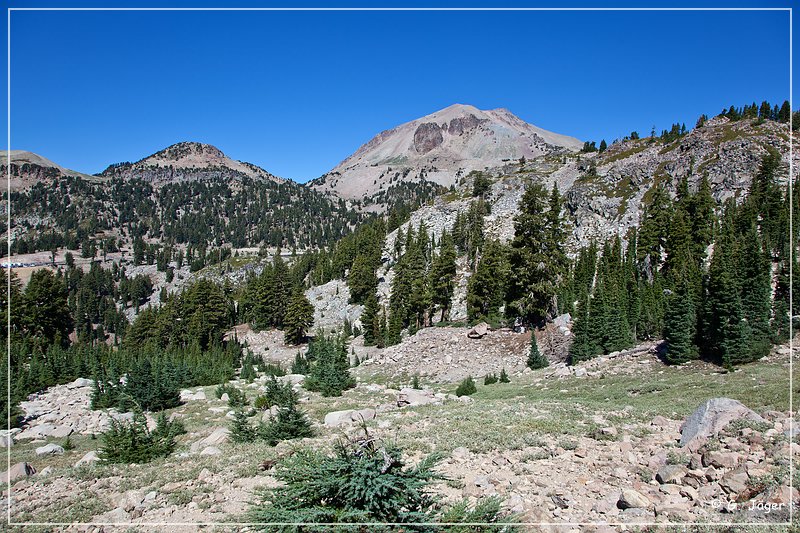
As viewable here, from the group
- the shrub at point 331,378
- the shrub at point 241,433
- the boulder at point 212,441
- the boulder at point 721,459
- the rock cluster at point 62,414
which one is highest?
the boulder at point 721,459

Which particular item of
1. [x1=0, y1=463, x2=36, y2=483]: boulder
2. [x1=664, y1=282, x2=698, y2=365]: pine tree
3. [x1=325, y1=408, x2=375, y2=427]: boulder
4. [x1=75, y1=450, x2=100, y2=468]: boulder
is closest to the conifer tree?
[x1=664, y1=282, x2=698, y2=365]: pine tree

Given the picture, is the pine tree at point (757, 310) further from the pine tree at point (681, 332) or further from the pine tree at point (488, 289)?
the pine tree at point (488, 289)

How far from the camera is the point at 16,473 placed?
1295 cm

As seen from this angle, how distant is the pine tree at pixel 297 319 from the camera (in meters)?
61.0

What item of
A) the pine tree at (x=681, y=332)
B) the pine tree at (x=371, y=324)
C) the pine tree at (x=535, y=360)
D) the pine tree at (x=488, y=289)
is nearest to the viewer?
the pine tree at (x=681, y=332)

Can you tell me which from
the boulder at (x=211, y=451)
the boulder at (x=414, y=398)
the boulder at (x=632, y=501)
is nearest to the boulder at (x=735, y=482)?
the boulder at (x=632, y=501)

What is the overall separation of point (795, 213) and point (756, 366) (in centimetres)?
5996

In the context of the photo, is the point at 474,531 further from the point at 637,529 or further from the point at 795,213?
the point at 795,213

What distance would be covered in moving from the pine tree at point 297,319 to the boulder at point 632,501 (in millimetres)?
55955

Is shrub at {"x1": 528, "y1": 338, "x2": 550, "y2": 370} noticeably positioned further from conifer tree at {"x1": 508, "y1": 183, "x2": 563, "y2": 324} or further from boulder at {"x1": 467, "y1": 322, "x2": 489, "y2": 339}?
boulder at {"x1": 467, "y1": 322, "x2": 489, "y2": 339}

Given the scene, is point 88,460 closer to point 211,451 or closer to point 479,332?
point 211,451

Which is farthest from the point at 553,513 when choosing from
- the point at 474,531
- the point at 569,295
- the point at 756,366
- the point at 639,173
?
the point at 639,173

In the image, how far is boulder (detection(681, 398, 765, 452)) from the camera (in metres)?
11.2

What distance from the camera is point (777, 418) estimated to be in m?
12.2
